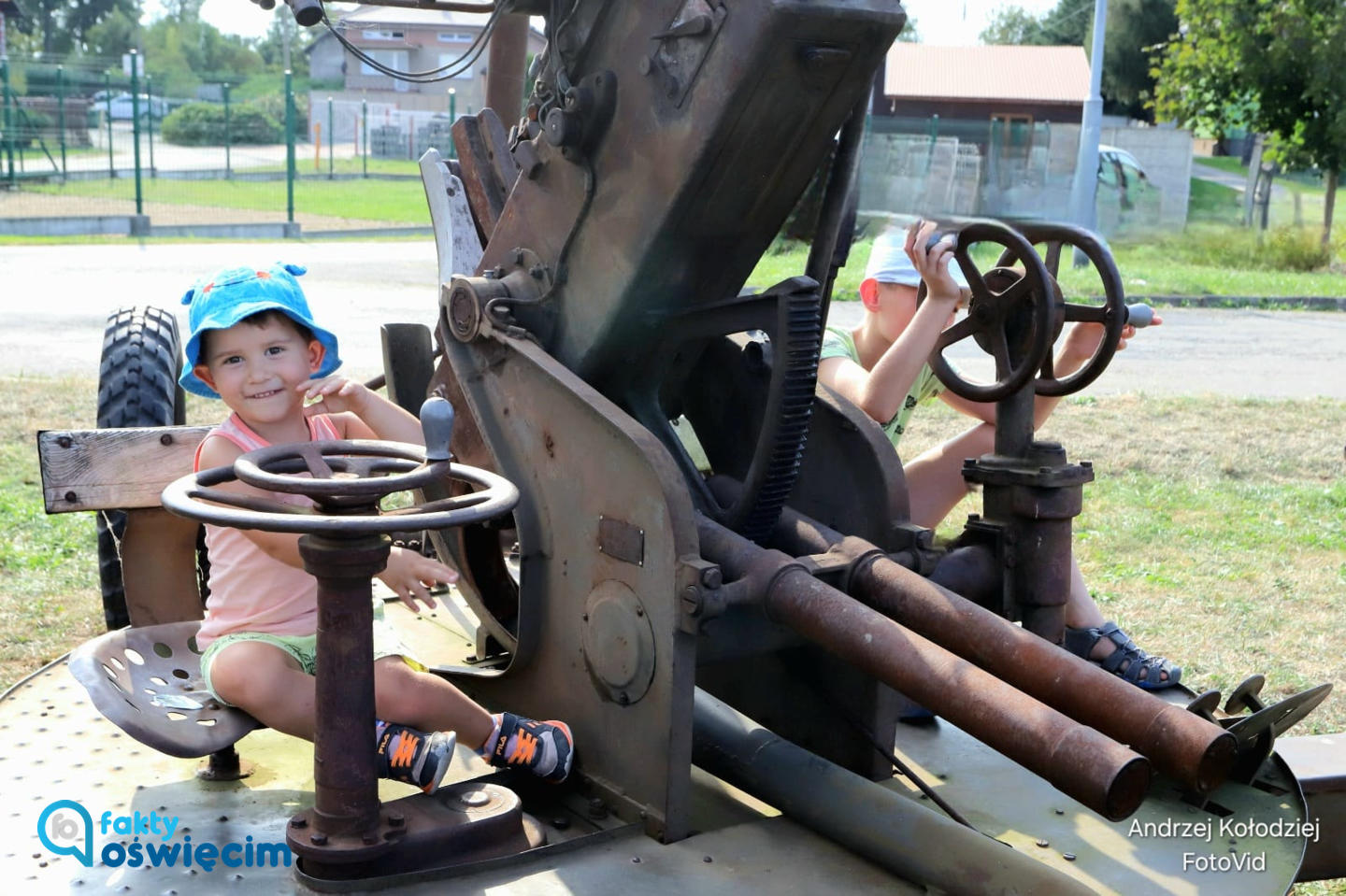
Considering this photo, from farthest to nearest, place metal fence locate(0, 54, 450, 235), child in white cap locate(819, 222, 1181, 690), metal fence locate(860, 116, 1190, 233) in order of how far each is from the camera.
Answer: metal fence locate(860, 116, 1190, 233)
metal fence locate(0, 54, 450, 235)
child in white cap locate(819, 222, 1181, 690)

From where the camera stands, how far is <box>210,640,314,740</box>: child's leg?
2.91m

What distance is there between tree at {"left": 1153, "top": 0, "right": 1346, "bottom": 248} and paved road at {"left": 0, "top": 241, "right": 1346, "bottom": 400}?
7.28 metres

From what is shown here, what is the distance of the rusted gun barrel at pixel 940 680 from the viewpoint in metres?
2.23

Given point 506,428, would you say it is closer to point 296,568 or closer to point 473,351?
point 473,351

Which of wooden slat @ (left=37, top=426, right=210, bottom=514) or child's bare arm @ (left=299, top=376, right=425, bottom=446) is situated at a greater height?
child's bare arm @ (left=299, top=376, right=425, bottom=446)

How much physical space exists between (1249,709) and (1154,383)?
7.53 meters

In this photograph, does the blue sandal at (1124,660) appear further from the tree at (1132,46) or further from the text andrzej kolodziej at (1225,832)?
the tree at (1132,46)

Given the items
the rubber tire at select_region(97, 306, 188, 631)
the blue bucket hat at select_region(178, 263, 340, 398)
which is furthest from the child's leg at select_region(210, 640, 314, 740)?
the rubber tire at select_region(97, 306, 188, 631)

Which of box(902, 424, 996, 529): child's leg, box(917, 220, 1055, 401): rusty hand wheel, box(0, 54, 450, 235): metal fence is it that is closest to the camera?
box(917, 220, 1055, 401): rusty hand wheel

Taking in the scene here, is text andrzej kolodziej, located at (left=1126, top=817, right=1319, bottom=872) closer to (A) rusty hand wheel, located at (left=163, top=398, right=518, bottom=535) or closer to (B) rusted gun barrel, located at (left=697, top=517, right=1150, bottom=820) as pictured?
(B) rusted gun barrel, located at (left=697, top=517, right=1150, bottom=820)

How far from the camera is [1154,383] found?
10555 mm

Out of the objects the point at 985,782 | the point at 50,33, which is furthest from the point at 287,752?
the point at 50,33
